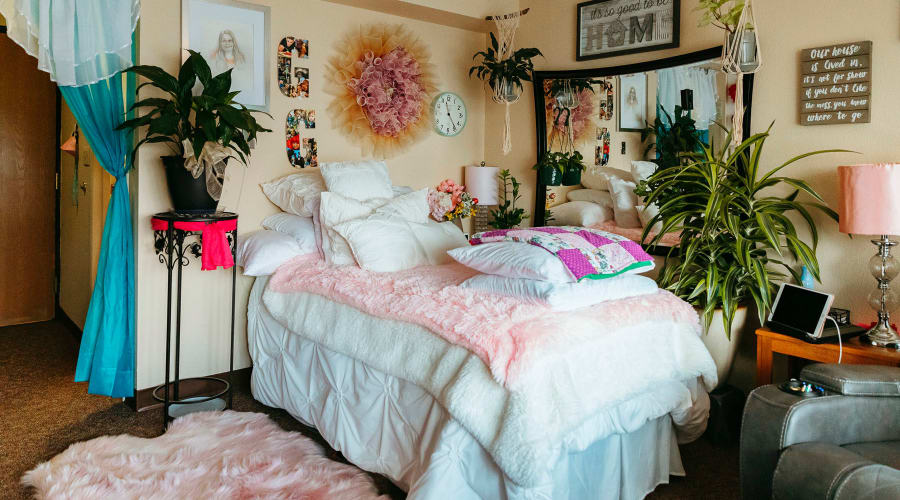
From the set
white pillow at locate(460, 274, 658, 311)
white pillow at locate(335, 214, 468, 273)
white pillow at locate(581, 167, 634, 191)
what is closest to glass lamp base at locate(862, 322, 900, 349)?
white pillow at locate(460, 274, 658, 311)

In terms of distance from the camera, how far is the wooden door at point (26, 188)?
459cm

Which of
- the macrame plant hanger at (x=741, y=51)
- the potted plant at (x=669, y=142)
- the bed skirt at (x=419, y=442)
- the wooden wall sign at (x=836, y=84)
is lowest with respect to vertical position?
the bed skirt at (x=419, y=442)

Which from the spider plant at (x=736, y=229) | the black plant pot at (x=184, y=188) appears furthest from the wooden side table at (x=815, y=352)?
the black plant pot at (x=184, y=188)

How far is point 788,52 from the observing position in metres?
2.90

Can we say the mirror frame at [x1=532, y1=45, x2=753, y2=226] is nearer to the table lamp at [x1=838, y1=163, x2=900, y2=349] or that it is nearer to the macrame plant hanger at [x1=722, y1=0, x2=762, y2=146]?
the macrame plant hanger at [x1=722, y1=0, x2=762, y2=146]

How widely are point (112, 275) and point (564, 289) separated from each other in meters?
2.22

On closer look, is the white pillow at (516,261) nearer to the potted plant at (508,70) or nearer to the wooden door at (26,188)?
the potted plant at (508,70)

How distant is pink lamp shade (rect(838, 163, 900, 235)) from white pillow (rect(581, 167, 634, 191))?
4.09ft

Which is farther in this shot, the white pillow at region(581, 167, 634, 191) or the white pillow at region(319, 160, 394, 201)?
the white pillow at region(581, 167, 634, 191)

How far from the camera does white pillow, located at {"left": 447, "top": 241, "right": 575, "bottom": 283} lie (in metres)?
2.25

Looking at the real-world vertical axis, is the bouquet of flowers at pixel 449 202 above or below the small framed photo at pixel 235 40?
below

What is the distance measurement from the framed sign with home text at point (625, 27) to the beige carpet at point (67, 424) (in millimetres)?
2167

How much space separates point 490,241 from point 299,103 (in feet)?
5.33

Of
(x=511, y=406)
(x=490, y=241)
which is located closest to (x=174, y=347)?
(x=490, y=241)
